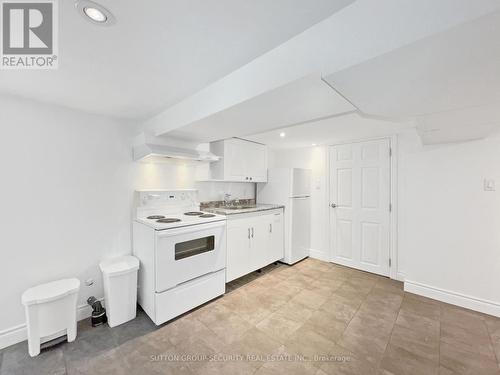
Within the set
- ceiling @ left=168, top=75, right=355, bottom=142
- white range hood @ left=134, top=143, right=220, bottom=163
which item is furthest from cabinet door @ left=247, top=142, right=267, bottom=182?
ceiling @ left=168, top=75, right=355, bottom=142

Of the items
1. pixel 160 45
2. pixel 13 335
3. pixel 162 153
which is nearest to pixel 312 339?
pixel 162 153

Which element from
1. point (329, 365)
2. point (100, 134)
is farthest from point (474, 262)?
point (100, 134)

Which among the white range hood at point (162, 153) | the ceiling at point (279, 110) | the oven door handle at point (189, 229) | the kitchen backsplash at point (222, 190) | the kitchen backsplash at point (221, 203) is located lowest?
the oven door handle at point (189, 229)

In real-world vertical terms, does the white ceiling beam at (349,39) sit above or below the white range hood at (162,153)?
above

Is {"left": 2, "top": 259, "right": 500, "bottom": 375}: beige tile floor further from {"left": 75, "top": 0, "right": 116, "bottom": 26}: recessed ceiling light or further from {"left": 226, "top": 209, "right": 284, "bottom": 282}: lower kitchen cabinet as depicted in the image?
{"left": 75, "top": 0, "right": 116, "bottom": 26}: recessed ceiling light

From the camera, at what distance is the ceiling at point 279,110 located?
1.26 m

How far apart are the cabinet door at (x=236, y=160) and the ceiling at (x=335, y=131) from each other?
22cm

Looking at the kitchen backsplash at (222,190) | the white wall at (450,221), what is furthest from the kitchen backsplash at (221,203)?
the white wall at (450,221)

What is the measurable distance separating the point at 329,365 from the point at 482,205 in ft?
7.97

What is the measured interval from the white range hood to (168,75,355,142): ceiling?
206 mm

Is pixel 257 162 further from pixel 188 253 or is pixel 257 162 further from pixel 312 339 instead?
pixel 312 339

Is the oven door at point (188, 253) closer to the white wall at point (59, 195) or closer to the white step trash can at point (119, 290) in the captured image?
the white step trash can at point (119, 290)

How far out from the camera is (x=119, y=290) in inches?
82.2

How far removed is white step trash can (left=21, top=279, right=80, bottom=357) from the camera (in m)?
1.70
